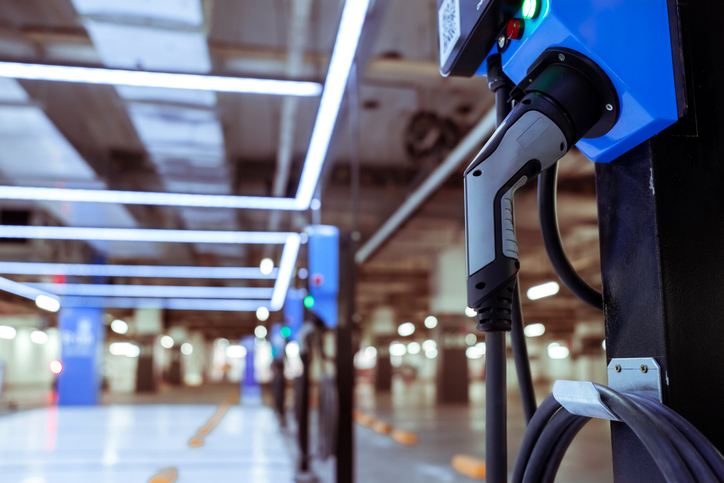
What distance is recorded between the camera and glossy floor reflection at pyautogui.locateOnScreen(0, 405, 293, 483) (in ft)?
14.0

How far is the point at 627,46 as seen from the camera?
2.19ft

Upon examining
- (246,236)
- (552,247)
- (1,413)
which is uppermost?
(246,236)

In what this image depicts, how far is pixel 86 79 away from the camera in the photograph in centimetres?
297

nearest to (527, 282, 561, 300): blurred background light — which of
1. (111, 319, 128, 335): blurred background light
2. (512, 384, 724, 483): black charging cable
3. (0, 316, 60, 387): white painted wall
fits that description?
(512, 384, 724, 483): black charging cable

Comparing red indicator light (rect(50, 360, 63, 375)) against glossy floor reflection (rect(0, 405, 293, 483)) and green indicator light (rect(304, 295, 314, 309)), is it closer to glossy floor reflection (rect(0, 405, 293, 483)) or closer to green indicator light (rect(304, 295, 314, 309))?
glossy floor reflection (rect(0, 405, 293, 483))

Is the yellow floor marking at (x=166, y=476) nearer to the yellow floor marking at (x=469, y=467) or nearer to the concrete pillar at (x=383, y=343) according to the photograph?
the yellow floor marking at (x=469, y=467)

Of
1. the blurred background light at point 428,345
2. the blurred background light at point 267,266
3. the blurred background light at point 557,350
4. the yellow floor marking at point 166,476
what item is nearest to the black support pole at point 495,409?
the yellow floor marking at point 166,476

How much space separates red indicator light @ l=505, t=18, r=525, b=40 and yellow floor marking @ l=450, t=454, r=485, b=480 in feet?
12.6

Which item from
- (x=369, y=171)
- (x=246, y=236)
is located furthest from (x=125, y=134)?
(x=369, y=171)

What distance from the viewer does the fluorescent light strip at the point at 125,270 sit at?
31.6ft

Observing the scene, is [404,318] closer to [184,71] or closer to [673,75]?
[184,71]

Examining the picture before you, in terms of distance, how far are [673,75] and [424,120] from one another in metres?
5.86

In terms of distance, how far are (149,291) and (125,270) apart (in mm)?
2508

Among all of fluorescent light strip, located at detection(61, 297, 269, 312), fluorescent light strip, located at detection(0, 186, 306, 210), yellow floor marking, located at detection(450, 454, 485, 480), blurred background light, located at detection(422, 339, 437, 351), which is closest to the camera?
yellow floor marking, located at detection(450, 454, 485, 480)
